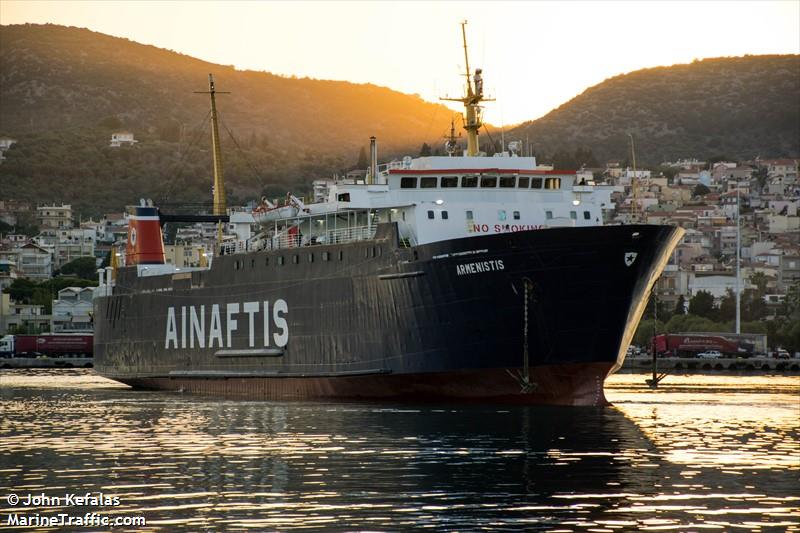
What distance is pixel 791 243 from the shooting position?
141000mm

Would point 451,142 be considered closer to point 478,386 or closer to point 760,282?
point 478,386

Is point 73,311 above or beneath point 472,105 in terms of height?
beneath

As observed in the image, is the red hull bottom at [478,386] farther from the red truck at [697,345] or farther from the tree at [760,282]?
the tree at [760,282]

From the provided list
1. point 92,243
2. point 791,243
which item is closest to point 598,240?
point 791,243

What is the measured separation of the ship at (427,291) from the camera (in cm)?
3472

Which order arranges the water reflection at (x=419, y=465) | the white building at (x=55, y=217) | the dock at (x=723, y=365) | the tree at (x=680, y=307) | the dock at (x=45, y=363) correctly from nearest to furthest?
the water reflection at (x=419, y=465), the dock at (x=723, y=365), the dock at (x=45, y=363), the tree at (x=680, y=307), the white building at (x=55, y=217)

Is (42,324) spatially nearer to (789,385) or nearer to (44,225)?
(44,225)

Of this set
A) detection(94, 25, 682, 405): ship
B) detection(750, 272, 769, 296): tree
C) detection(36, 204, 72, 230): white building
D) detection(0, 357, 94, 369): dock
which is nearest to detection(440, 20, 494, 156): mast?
detection(94, 25, 682, 405): ship

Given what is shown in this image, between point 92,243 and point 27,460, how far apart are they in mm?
133972

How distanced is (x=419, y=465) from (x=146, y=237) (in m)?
31.3

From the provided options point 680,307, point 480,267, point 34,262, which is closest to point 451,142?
point 480,267

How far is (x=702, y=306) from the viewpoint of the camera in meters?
105

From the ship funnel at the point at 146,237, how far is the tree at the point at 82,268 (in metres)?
87.1

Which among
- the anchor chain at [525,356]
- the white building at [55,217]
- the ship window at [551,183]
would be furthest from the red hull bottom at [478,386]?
the white building at [55,217]
